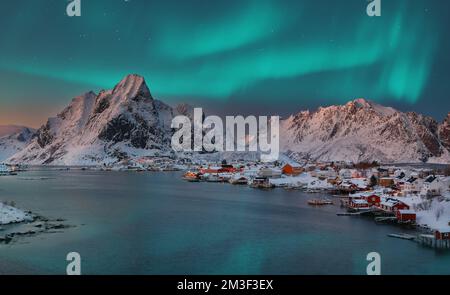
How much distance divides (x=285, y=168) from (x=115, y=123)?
4605 inches

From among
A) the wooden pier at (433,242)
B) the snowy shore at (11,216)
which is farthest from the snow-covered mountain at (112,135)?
the wooden pier at (433,242)

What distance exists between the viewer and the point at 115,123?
17838 cm

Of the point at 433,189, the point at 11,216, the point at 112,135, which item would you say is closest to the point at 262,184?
the point at 433,189

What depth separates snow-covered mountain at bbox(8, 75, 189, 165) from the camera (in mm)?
163950

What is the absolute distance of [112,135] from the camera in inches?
6890

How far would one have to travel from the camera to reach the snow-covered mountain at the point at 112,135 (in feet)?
538

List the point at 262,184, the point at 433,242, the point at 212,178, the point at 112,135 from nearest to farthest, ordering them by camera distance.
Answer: the point at 433,242
the point at 262,184
the point at 212,178
the point at 112,135

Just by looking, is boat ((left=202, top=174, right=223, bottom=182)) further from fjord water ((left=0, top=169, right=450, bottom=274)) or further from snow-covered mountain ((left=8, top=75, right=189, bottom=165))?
snow-covered mountain ((left=8, top=75, right=189, bottom=165))

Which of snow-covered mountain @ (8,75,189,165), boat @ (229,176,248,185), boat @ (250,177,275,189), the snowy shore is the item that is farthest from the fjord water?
snow-covered mountain @ (8,75,189,165)

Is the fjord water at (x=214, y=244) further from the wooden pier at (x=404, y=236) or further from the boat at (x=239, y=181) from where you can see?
the boat at (x=239, y=181)

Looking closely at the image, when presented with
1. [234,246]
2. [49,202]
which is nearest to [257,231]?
[234,246]

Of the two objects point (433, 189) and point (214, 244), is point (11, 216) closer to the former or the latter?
point (214, 244)

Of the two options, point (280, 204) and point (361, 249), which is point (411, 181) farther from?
point (361, 249)

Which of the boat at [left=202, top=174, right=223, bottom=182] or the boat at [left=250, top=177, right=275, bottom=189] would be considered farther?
the boat at [left=202, top=174, right=223, bottom=182]
